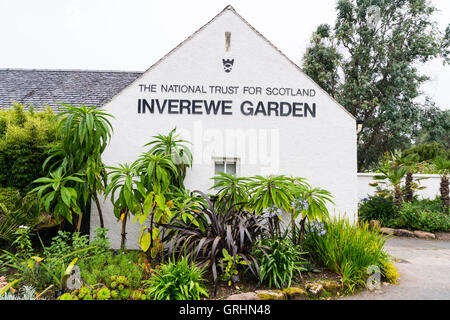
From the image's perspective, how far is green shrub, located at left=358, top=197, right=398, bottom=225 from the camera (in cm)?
970

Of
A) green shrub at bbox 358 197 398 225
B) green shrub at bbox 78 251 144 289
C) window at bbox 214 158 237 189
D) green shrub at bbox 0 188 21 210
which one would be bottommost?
green shrub at bbox 78 251 144 289

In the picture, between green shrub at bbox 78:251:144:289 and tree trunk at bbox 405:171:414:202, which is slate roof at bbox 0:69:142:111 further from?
tree trunk at bbox 405:171:414:202

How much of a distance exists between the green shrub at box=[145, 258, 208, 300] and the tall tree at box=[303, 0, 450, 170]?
14.1 meters

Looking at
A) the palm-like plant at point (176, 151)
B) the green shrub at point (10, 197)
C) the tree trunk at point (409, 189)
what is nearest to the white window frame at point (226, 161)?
the palm-like plant at point (176, 151)

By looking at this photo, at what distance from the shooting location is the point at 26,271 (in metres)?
4.02

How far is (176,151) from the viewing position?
565 centimetres

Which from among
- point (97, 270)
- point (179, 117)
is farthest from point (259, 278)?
point (179, 117)

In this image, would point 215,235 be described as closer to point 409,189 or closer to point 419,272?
point 419,272

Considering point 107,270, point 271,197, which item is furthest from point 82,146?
point 271,197

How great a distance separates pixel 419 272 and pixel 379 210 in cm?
468

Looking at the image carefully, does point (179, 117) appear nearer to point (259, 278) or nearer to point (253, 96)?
point (253, 96)

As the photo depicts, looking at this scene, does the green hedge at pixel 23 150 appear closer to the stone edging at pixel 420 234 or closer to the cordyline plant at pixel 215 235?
the cordyline plant at pixel 215 235

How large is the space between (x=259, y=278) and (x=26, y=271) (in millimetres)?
3368

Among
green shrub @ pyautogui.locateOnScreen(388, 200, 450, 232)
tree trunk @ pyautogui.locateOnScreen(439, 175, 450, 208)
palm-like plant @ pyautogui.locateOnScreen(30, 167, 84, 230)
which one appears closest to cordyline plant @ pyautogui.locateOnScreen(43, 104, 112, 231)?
palm-like plant @ pyautogui.locateOnScreen(30, 167, 84, 230)
